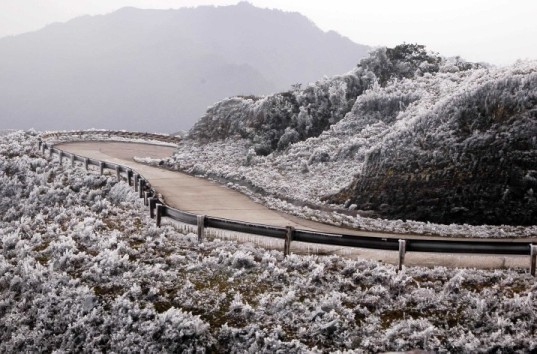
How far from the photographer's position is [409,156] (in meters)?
23.7

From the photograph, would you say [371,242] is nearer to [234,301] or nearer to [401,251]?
[401,251]

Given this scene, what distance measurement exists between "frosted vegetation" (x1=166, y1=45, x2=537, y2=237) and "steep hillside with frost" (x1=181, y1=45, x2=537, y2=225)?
0.18 ft

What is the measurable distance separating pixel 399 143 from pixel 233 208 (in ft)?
28.2

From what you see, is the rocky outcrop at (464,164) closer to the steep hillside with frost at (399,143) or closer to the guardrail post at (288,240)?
the steep hillside with frost at (399,143)

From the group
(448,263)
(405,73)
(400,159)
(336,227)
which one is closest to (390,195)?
(400,159)

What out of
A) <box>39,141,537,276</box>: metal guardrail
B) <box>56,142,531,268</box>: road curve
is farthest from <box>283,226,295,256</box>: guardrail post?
<box>56,142,531,268</box>: road curve

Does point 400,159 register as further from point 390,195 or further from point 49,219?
point 49,219

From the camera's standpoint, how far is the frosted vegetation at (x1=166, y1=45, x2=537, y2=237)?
793 inches

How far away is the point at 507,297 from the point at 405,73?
31531 mm

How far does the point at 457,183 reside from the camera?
68.9 feet

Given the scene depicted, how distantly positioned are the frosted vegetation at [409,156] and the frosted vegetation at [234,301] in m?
6.12

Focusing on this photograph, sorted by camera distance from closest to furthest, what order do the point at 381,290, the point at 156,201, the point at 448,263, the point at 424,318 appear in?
the point at 424,318 → the point at 381,290 → the point at 448,263 → the point at 156,201

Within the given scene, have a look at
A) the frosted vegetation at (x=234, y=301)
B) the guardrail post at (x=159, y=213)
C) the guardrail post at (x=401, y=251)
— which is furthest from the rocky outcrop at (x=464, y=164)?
the guardrail post at (x=159, y=213)

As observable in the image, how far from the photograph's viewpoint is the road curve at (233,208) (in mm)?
14852
